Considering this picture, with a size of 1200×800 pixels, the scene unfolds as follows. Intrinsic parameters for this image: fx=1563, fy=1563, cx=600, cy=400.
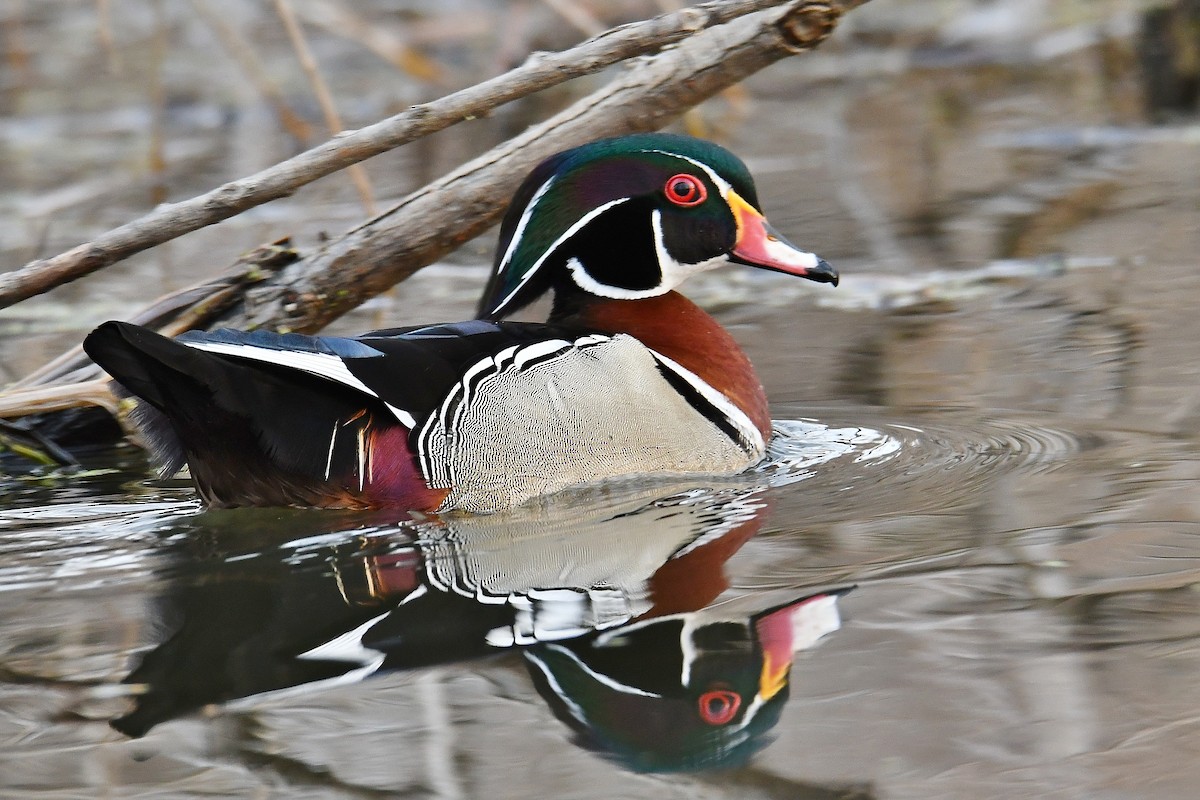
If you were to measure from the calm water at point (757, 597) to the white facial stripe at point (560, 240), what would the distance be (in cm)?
71

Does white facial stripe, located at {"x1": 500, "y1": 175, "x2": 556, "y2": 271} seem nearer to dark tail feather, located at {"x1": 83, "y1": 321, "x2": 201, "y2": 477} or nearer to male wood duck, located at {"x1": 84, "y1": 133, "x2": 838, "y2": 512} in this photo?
male wood duck, located at {"x1": 84, "y1": 133, "x2": 838, "y2": 512}

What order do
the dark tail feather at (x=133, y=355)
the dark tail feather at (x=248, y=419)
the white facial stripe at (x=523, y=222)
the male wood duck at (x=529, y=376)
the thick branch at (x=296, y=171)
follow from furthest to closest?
1. the white facial stripe at (x=523, y=222)
2. the thick branch at (x=296, y=171)
3. the male wood duck at (x=529, y=376)
4. the dark tail feather at (x=248, y=419)
5. the dark tail feather at (x=133, y=355)

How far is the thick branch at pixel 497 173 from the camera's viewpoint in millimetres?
5316

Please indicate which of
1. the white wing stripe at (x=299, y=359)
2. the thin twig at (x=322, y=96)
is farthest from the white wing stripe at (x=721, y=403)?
the thin twig at (x=322, y=96)

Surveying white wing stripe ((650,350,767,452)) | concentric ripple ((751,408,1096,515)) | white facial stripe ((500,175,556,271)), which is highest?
white facial stripe ((500,175,556,271))

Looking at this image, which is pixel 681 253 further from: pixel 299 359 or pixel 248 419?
pixel 248 419

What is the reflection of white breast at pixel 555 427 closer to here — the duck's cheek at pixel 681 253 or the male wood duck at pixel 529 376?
the male wood duck at pixel 529 376

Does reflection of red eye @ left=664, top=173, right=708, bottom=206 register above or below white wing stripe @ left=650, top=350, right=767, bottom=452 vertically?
above

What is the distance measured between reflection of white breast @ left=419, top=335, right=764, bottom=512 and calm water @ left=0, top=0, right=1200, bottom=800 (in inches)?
3.7

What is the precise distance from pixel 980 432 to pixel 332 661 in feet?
7.69

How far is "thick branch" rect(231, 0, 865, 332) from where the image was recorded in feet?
17.4

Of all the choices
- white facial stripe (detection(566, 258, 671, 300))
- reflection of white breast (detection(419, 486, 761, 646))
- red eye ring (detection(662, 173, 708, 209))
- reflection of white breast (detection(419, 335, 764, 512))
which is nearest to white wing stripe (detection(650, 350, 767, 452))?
reflection of white breast (detection(419, 335, 764, 512))

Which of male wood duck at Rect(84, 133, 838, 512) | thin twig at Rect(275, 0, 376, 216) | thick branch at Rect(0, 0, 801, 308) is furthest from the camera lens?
thin twig at Rect(275, 0, 376, 216)

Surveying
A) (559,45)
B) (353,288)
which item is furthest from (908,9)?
(353,288)
